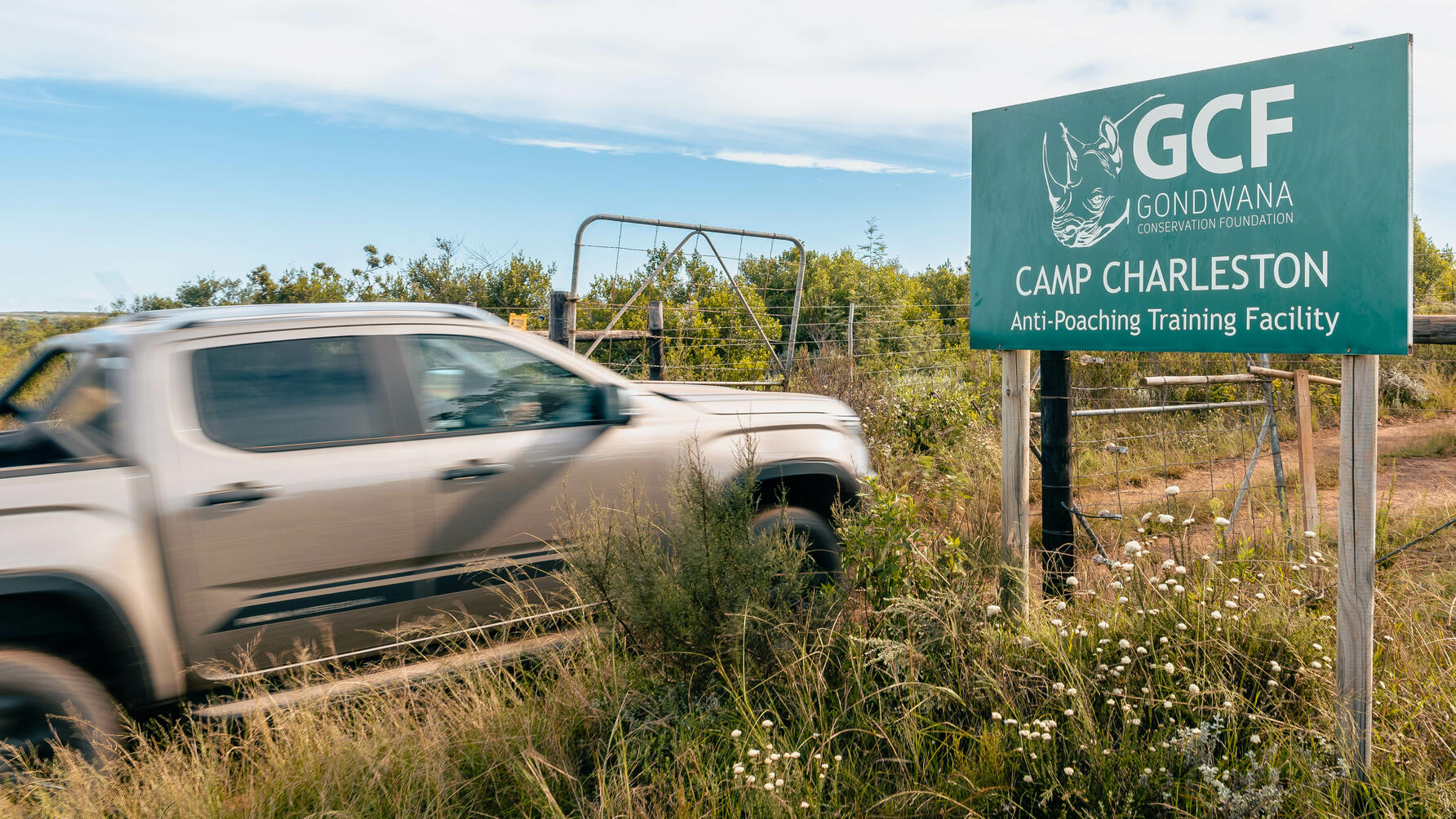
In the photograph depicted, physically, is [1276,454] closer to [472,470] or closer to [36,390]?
[472,470]

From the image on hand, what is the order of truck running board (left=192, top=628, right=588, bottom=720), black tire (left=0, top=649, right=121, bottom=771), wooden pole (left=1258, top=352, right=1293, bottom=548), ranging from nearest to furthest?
black tire (left=0, top=649, right=121, bottom=771) < truck running board (left=192, top=628, right=588, bottom=720) < wooden pole (left=1258, top=352, right=1293, bottom=548)

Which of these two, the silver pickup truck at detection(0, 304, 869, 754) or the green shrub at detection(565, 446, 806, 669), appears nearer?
the silver pickup truck at detection(0, 304, 869, 754)

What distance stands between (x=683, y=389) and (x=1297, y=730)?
123 inches

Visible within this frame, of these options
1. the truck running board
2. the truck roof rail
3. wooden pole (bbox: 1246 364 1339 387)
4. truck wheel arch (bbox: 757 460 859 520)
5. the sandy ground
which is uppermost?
the truck roof rail

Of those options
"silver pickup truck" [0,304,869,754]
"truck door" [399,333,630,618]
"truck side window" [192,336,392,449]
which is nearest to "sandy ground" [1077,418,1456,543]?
"truck door" [399,333,630,618]

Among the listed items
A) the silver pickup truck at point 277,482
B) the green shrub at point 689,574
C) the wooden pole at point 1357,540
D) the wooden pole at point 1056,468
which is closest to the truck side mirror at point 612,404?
the silver pickup truck at point 277,482

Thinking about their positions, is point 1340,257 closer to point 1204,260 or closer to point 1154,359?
point 1204,260

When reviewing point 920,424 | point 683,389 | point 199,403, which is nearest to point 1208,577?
point 683,389

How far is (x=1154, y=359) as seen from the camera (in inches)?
422

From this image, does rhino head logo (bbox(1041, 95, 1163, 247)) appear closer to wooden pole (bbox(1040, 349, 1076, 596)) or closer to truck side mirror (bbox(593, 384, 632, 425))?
wooden pole (bbox(1040, 349, 1076, 596))

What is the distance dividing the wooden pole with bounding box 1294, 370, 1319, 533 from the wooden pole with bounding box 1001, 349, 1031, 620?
1945 mm

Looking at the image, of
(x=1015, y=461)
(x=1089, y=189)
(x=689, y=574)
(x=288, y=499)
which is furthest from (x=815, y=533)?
(x=288, y=499)

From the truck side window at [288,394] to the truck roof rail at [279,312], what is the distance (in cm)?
13

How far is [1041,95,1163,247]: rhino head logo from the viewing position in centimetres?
361
